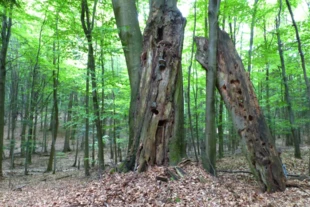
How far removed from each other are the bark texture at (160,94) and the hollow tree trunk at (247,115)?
1.09 metres

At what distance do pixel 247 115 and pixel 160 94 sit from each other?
2.17 meters

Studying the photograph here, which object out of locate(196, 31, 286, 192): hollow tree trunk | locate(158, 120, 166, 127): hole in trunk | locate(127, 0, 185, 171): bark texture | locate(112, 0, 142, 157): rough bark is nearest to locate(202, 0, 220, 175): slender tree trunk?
locate(196, 31, 286, 192): hollow tree trunk

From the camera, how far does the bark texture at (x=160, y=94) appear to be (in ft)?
17.3

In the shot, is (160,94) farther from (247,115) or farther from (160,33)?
(247,115)

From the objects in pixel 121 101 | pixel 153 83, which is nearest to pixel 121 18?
pixel 153 83

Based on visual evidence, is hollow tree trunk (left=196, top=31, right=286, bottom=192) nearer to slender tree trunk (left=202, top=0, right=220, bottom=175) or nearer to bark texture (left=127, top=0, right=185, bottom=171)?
slender tree trunk (left=202, top=0, right=220, bottom=175)

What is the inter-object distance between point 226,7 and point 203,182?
821 cm

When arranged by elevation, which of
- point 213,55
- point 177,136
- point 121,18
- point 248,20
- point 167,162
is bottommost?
point 167,162

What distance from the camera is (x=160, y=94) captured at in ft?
17.9

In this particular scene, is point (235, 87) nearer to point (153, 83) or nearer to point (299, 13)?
point (153, 83)

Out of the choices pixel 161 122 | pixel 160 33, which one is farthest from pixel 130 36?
pixel 161 122

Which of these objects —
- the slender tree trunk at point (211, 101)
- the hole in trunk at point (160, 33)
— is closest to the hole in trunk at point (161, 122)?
the slender tree trunk at point (211, 101)

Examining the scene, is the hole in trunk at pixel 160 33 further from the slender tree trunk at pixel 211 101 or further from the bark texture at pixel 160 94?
the slender tree trunk at pixel 211 101

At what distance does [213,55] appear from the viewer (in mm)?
5852
